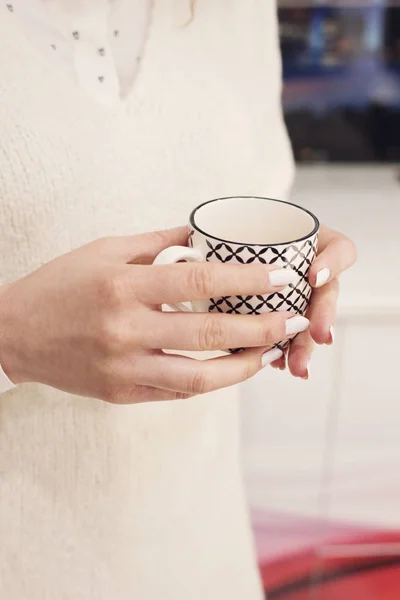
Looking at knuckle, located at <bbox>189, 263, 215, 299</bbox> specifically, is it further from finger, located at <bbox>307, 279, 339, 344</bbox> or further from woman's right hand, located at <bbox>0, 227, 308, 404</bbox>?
finger, located at <bbox>307, 279, 339, 344</bbox>

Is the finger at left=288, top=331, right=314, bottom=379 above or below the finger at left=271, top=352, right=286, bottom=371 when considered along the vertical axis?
above

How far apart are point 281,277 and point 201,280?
0.06 meters

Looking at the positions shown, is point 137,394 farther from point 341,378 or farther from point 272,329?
point 341,378

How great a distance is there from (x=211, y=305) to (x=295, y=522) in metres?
0.89

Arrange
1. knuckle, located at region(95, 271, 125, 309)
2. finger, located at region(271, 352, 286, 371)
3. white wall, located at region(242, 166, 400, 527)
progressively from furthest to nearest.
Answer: white wall, located at region(242, 166, 400, 527) → finger, located at region(271, 352, 286, 371) → knuckle, located at region(95, 271, 125, 309)

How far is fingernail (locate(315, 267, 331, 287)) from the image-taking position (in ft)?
1.46

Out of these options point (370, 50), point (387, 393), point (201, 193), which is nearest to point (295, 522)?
point (387, 393)

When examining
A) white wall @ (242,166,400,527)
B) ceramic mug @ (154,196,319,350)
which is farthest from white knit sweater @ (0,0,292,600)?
white wall @ (242,166,400,527)

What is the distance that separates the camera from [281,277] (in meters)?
0.41

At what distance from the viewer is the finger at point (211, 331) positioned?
0.39 metres

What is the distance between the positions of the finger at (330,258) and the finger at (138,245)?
0.10 metres

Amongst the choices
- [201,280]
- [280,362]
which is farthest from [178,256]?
[280,362]

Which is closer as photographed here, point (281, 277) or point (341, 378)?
point (281, 277)

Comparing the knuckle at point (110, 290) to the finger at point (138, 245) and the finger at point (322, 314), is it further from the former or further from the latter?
the finger at point (322, 314)
